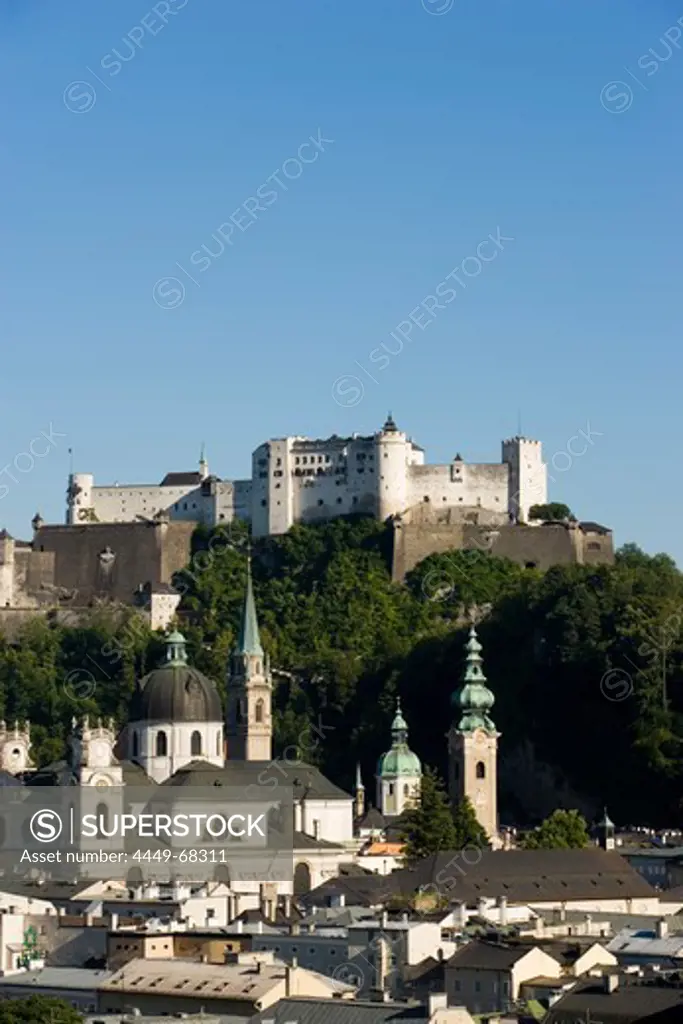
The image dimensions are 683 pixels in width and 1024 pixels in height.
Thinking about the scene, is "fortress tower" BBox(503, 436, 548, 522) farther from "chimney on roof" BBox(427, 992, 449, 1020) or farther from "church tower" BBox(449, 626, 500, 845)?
"chimney on roof" BBox(427, 992, 449, 1020)

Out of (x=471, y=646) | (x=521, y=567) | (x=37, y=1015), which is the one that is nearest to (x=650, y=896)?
(x=471, y=646)

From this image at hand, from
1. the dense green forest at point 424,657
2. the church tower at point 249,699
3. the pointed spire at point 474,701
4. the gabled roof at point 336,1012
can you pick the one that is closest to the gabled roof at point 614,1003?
the gabled roof at point 336,1012

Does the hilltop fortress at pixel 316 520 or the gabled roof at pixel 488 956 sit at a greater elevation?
the hilltop fortress at pixel 316 520

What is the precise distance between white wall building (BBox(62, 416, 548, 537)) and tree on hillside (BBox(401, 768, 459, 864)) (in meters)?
32.0

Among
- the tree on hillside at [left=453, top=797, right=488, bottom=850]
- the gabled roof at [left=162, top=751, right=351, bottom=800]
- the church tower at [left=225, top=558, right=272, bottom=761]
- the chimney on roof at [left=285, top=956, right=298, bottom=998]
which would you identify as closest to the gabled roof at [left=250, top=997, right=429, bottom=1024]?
the chimney on roof at [left=285, top=956, right=298, bottom=998]

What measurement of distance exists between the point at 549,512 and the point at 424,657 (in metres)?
16.5

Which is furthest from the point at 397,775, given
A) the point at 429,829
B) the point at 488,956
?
the point at 488,956

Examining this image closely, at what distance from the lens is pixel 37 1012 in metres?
47.1

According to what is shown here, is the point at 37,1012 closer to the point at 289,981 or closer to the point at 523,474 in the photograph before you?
the point at 289,981

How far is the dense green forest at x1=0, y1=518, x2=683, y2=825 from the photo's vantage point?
8988 centimetres

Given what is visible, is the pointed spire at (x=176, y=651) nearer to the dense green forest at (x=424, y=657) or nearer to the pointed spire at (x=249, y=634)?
the pointed spire at (x=249, y=634)

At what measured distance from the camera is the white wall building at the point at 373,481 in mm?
112875

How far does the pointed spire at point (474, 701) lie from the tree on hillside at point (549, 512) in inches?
874

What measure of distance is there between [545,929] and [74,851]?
17159mm
